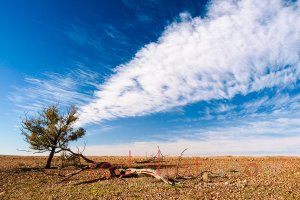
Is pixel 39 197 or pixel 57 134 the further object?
pixel 57 134

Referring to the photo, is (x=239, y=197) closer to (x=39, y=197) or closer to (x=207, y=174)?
(x=207, y=174)

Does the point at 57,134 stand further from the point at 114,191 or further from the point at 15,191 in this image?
the point at 114,191

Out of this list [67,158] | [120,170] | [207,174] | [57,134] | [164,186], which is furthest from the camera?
[57,134]

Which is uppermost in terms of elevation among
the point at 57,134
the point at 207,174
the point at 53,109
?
the point at 53,109

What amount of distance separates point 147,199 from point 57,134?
89.2 ft

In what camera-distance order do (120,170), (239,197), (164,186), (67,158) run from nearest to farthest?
(239,197), (164,186), (120,170), (67,158)

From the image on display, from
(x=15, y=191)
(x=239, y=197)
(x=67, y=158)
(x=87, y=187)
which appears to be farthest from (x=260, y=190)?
(x=67, y=158)

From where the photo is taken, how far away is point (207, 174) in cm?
2673

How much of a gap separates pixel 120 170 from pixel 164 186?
7.54 m

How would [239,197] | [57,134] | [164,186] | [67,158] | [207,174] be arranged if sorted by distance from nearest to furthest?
[239,197], [164,186], [207,174], [67,158], [57,134]

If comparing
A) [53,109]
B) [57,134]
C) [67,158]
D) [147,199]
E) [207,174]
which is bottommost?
[147,199]

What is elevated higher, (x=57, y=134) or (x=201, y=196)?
(x=57, y=134)

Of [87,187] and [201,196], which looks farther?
[87,187]

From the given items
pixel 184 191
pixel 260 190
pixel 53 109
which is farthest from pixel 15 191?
pixel 53 109
